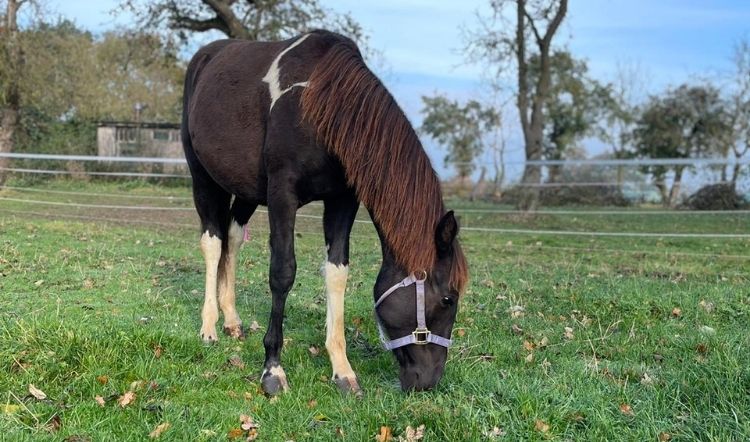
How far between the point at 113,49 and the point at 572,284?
28139 mm

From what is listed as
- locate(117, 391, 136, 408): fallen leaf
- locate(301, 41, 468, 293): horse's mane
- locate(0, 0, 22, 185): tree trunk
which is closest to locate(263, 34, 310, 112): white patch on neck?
locate(301, 41, 468, 293): horse's mane

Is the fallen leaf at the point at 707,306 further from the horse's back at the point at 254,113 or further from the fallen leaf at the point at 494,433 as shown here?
the horse's back at the point at 254,113

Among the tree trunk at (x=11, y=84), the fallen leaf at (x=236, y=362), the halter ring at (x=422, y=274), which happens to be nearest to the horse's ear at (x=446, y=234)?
the halter ring at (x=422, y=274)

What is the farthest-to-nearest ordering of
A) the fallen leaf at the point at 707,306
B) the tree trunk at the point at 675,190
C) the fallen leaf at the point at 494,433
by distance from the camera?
1. the tree trunk at the point at 675,190
2. the fallen leaf at the point at 707,306
3. the fallen leaf at the point at 494,433

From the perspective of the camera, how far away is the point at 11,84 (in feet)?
56.0

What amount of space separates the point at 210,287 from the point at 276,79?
5.19ft

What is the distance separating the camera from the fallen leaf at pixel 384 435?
2316mm

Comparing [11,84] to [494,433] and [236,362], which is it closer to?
[236,362]

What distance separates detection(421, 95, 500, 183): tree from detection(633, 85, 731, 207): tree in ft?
28.1

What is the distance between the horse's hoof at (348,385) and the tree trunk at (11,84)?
16.7 m

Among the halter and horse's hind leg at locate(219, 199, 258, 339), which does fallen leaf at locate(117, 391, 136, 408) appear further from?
horse's hind leg at locate(219, 199, 258, 339)

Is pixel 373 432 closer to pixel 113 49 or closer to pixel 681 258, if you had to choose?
pixel 681 258

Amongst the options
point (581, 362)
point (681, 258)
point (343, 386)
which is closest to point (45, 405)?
point (343, 386)

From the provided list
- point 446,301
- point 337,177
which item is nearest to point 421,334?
point 446,301
